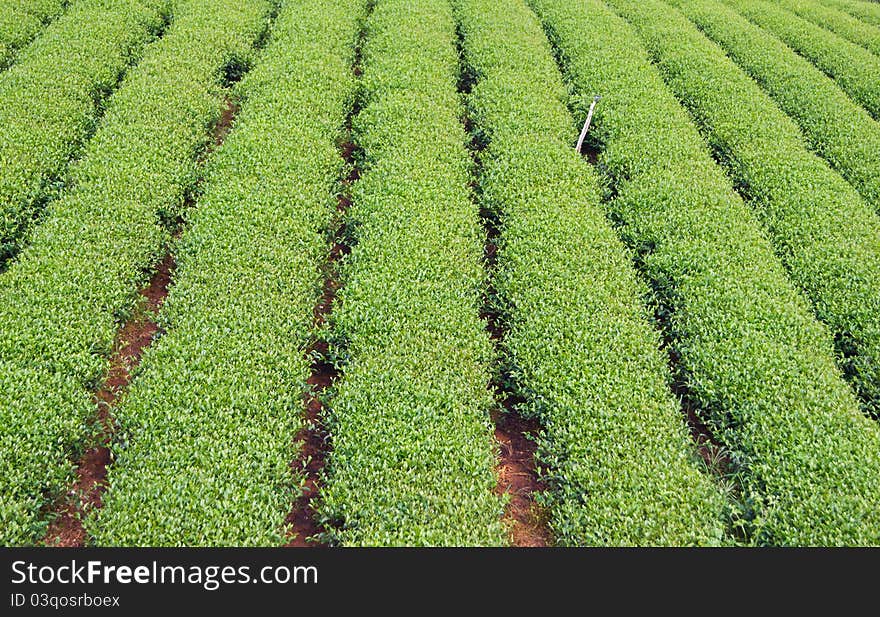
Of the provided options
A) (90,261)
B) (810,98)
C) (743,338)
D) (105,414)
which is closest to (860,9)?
(810,98)

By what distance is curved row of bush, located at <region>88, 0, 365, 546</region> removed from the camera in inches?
265

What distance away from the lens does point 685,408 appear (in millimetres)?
9273

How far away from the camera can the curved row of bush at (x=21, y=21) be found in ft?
50.1

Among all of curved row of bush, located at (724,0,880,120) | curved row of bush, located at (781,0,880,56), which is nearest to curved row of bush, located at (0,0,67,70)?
curved row of bush, located at (724,0,880,120)

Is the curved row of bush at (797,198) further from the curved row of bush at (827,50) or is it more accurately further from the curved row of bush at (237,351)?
Answer: the curved row of bush at (237,351)

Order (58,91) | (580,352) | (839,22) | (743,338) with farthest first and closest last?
(839,22)
(58,91)
(743,338)
(580,352)

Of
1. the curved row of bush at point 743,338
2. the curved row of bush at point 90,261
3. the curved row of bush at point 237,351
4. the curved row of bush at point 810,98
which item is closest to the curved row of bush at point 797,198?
the curved row of bush at point 743,338

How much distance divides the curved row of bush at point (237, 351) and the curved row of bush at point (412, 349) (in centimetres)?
67

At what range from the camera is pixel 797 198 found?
488 inches

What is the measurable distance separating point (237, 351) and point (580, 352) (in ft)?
14.6

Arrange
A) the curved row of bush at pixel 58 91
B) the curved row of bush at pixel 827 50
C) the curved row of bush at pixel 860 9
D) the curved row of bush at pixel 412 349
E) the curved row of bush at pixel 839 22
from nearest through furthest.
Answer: the curved row of bush at pixel 412 349 < the curved row of bush at pixel 58 91 < the curved row of bush at pixel 827 50 < the curved row of bush at pixel 839 22 < the curved row of bush at pixel 860 9

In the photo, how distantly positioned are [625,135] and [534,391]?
24.6 ft

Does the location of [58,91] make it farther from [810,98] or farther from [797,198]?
[810,98]

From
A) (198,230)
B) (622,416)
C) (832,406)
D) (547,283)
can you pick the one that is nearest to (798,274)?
(832,406)
